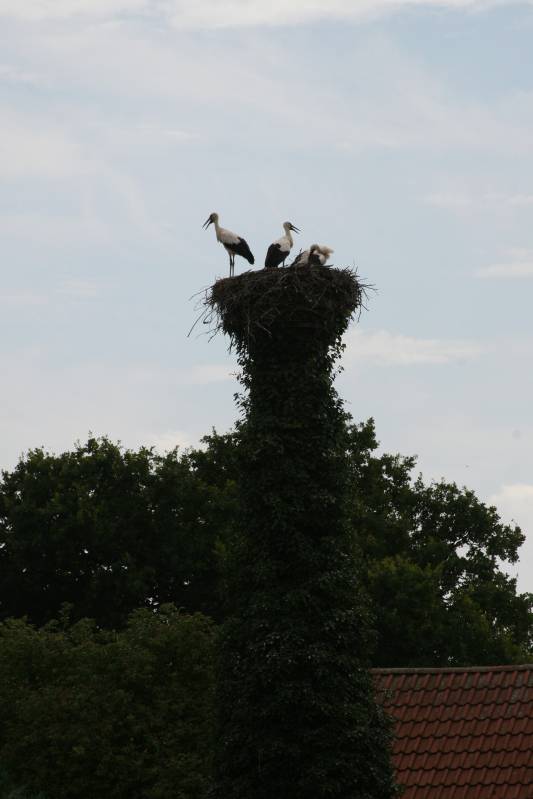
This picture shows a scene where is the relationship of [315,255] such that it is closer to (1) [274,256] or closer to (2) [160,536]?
(1) [274,256]

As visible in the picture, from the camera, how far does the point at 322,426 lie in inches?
811

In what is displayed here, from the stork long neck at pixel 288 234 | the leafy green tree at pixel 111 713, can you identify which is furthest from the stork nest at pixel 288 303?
the leafy green tree at pixel 111 713

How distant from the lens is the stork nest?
20.9 meters

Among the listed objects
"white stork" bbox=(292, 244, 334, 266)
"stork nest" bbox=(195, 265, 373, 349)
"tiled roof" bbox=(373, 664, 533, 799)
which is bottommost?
"tiled roof" bbox=(373, 664, 533, 799)

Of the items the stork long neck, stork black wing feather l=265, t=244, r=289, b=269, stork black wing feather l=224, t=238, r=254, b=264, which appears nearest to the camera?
stork black wing feather l=265, t=244, r=289, b=269

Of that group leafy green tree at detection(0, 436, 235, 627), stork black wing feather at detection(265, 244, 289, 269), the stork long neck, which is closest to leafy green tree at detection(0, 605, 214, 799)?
stork black wing feather at detection(265, 244, 289, 269)

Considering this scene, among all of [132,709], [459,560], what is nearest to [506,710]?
[132,709]

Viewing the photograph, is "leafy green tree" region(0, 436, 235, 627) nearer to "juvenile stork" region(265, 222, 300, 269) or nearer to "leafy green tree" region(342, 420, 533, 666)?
"leafy green tree" region(342, 420, 533, 666)

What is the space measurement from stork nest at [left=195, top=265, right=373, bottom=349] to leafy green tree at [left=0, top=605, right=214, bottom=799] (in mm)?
9381

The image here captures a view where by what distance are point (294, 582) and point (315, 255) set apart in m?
6.07

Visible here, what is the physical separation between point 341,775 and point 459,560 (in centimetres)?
2550

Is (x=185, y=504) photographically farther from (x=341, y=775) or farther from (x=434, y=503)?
(x=341, y=775)

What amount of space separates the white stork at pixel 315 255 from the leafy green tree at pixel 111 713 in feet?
29.7

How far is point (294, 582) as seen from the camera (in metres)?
20.0
